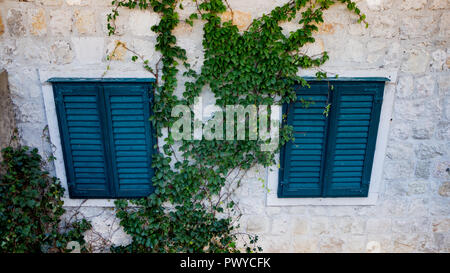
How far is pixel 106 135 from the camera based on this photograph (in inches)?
130

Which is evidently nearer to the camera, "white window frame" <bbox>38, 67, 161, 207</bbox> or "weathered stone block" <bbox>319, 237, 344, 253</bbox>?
"white window frame" <bbox>38, 67, 161, 207</bbox>

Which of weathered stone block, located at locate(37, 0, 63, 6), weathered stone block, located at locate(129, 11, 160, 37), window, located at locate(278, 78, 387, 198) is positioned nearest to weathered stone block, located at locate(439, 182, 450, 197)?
window, located at locate(278, 78, 387, 198)

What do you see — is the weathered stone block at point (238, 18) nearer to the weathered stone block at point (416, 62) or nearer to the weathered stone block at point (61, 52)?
the weathered stone block at point (61, 52)

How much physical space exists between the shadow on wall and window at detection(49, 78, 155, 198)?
46 cm

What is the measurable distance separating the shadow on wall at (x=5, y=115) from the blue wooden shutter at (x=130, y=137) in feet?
3.08

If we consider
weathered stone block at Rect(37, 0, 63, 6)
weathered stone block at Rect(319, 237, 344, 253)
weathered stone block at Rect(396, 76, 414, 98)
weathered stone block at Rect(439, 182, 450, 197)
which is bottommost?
weathered stone block at Rect(319, 237, 344, 253)

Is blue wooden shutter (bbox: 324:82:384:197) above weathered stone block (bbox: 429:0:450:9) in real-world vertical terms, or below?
below

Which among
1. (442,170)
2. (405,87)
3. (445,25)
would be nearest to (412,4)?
(445,25)

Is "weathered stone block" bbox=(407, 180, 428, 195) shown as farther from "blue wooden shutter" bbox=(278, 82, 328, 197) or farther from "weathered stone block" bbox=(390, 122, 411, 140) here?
"blue wooden shutter" bbox=(278, 82, 328, 197)

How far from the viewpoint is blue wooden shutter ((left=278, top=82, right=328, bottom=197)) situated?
3.24m

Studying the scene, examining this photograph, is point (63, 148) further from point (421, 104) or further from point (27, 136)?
point (421, 104)

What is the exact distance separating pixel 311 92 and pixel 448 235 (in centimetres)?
229

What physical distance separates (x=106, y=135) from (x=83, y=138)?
236 millimetres
